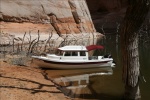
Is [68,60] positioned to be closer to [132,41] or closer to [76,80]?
[76,80]

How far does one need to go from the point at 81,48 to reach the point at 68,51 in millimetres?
1141

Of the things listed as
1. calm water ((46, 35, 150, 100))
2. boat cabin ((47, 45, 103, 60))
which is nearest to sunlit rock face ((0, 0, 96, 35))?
boat cabin ((47, 45, 103, 60))

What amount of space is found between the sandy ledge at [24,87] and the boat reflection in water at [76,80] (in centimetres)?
85

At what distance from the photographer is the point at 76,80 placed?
60.7ft

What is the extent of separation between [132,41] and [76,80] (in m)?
7.74

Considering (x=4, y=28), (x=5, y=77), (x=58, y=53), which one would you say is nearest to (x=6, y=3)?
(x=4, y=28)

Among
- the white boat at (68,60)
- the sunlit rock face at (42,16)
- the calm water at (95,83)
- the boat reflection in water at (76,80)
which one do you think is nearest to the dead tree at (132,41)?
the calm water at (95,83)

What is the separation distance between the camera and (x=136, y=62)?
38.7 feet

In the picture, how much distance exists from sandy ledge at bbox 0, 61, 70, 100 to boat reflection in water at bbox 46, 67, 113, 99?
853mm

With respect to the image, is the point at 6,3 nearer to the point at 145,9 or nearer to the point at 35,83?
the point at 35,83

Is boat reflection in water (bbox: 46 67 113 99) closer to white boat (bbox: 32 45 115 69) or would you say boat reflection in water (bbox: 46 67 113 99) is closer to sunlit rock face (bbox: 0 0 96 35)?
white boat (bbox: 32 45 115 69)

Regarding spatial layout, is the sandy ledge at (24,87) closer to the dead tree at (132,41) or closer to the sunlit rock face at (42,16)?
the dead tree at (132,41)

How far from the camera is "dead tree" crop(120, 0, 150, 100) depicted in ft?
36.0

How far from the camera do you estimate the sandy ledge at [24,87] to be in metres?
12.6
